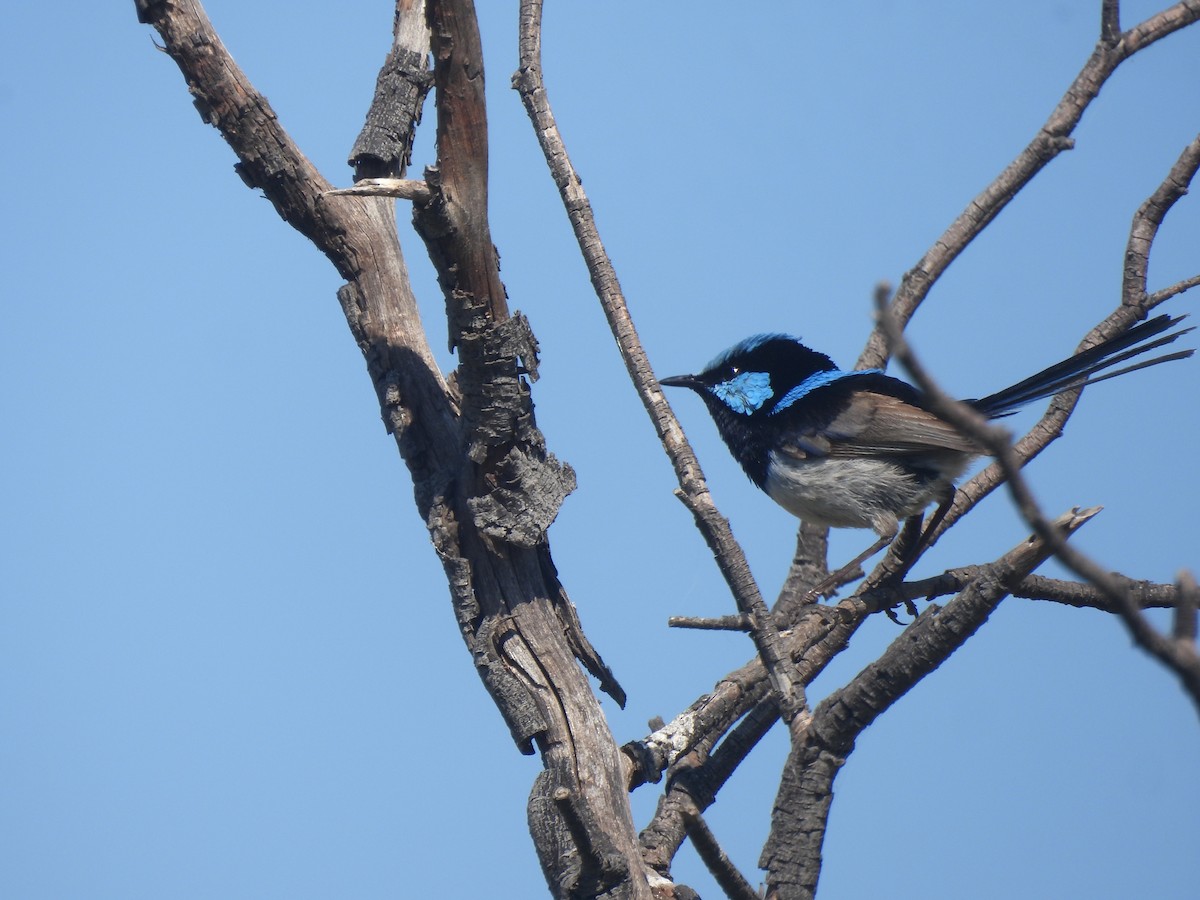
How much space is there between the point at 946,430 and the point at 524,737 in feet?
7.76

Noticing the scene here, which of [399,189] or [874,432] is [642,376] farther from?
[874,432]

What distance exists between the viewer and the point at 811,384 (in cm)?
541

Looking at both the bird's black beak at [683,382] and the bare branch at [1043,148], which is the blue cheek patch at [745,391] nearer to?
the bird's black beak at [683,382]

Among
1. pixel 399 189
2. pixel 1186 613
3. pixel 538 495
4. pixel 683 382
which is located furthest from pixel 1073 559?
pixel 683 382

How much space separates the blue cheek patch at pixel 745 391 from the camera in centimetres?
554

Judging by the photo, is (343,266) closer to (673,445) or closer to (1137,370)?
(673,445)

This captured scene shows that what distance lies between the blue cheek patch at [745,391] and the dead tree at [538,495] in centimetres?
122

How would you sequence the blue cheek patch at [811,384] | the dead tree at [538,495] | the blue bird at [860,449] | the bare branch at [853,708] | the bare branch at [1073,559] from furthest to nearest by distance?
the blue cheek patch at [811,384], the blue bird at [860,449], the dead tree at [538,495], the bare branch at [853,708], the bare branch at [1073,559]

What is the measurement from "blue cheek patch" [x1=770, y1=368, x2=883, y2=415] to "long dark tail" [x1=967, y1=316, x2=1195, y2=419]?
1.98 ft

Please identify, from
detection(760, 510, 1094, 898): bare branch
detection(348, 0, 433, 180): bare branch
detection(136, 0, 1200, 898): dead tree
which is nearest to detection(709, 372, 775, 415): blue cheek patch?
detection(136, 0, 1200, 898): dead tree

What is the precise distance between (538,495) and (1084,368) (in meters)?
2.28

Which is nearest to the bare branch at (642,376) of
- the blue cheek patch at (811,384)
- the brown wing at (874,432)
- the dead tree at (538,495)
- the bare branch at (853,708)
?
the dead tree at (538,495)

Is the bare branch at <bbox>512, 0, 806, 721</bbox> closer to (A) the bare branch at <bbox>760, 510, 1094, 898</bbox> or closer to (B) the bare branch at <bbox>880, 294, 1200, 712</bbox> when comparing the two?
(A) the bare branch at <bbox>760, 510, 1094, 898</bbox>

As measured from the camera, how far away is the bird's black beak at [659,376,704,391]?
227 inches
